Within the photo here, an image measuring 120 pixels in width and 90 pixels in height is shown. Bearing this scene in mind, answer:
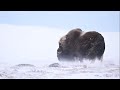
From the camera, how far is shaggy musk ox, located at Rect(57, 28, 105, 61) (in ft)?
11.5

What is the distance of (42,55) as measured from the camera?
3502 mm

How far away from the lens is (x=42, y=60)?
3.48 meters

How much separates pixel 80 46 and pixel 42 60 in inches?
24.4

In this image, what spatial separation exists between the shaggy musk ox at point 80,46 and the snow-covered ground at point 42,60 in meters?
0.08

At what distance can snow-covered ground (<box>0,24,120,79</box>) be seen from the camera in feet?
11.4

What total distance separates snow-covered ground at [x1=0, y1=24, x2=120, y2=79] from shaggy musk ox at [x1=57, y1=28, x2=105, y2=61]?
0.08m

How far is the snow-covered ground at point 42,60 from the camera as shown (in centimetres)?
347

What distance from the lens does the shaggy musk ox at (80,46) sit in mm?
3494

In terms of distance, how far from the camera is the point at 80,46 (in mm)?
3537

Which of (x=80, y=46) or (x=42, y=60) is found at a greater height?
(x=80, y=46)
